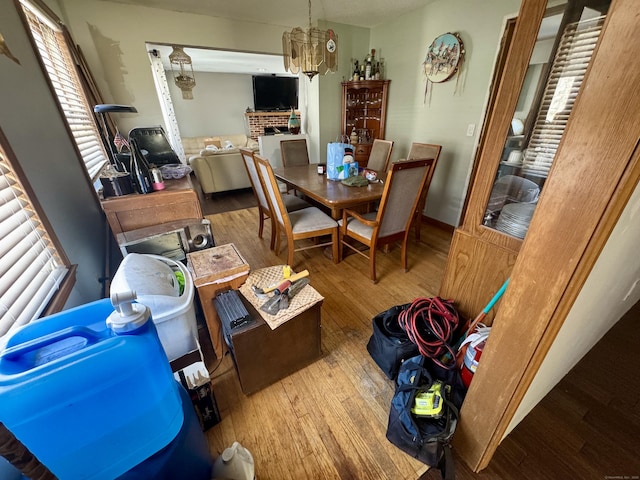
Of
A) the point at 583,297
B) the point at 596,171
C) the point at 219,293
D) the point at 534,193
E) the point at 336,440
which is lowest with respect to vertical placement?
the point at 336,440

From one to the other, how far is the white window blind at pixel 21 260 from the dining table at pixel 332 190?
155 centimetres

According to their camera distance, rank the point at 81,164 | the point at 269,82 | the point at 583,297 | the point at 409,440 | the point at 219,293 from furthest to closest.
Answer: the point at 269,82 < the point at 81,164 < the point at 219,293 < the point at 409,440 < the point at 583,297

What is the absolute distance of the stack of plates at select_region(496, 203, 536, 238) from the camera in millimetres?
1059

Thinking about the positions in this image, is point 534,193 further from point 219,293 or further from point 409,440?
point 219,293

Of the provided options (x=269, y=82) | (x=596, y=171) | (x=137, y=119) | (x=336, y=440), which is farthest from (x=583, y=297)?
(x=269, y=82)

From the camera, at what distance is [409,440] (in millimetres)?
1005

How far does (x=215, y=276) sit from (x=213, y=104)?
8.03 meters

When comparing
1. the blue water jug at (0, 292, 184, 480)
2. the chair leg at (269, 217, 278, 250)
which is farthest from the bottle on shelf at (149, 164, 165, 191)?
the blue water jug at (0, 292, 184, 480)

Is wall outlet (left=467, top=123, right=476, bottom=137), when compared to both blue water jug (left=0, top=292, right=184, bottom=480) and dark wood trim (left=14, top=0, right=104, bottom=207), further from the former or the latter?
dark wood trim (left=14, top=0, right=104, bottom=207)

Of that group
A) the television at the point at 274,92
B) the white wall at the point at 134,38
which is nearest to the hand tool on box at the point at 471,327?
the white wall at the point at 134,38

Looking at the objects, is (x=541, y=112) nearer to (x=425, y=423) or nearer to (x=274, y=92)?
(x=425, y=423)

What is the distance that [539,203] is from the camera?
0.60 metres

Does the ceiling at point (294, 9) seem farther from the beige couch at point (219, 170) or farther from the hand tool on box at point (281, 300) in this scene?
the hand tool on box at point (281, 300)

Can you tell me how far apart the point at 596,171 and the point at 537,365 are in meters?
0.57
